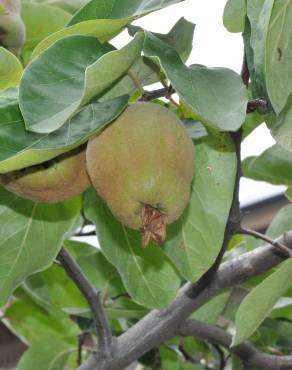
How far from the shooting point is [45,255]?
2.69 feet

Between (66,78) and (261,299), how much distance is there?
0.27 m

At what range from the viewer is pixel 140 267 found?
0.88 m

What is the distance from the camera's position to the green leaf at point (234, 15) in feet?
2.04

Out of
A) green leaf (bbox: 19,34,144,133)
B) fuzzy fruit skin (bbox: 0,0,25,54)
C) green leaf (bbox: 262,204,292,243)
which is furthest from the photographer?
green leaf (bbox: 262,204,292,243)

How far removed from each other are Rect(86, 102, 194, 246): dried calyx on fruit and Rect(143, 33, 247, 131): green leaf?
37 millimetres

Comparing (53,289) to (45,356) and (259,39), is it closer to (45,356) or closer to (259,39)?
(45,356)

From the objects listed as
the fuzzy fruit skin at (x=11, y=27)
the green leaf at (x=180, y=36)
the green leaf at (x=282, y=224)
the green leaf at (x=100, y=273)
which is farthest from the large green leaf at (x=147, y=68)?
the green leaf at (x=100, y=273)

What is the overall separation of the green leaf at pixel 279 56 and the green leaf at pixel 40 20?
33 centimetres

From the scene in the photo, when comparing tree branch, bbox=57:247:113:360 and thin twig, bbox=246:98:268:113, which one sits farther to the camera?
tree branch, bbox=57:247:113:360

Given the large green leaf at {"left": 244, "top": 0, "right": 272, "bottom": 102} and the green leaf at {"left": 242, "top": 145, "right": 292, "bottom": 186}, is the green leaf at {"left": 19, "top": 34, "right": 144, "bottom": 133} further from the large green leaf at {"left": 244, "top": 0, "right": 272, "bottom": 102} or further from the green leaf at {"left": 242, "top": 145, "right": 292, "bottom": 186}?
the green leaf at {"left": 242, "top": 145, "right": 292, "bottom": 186}

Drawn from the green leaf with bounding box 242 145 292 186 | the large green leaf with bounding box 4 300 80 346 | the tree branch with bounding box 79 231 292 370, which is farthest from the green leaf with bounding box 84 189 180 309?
the large green leaf with bounding box 4 300 80 346

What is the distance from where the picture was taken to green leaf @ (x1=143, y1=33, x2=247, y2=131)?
Answer: 523mm

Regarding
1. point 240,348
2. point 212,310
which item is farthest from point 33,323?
point 240,348

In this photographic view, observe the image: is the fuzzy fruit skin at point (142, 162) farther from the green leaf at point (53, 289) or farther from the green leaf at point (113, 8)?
the green leaf at point (53, 289)
